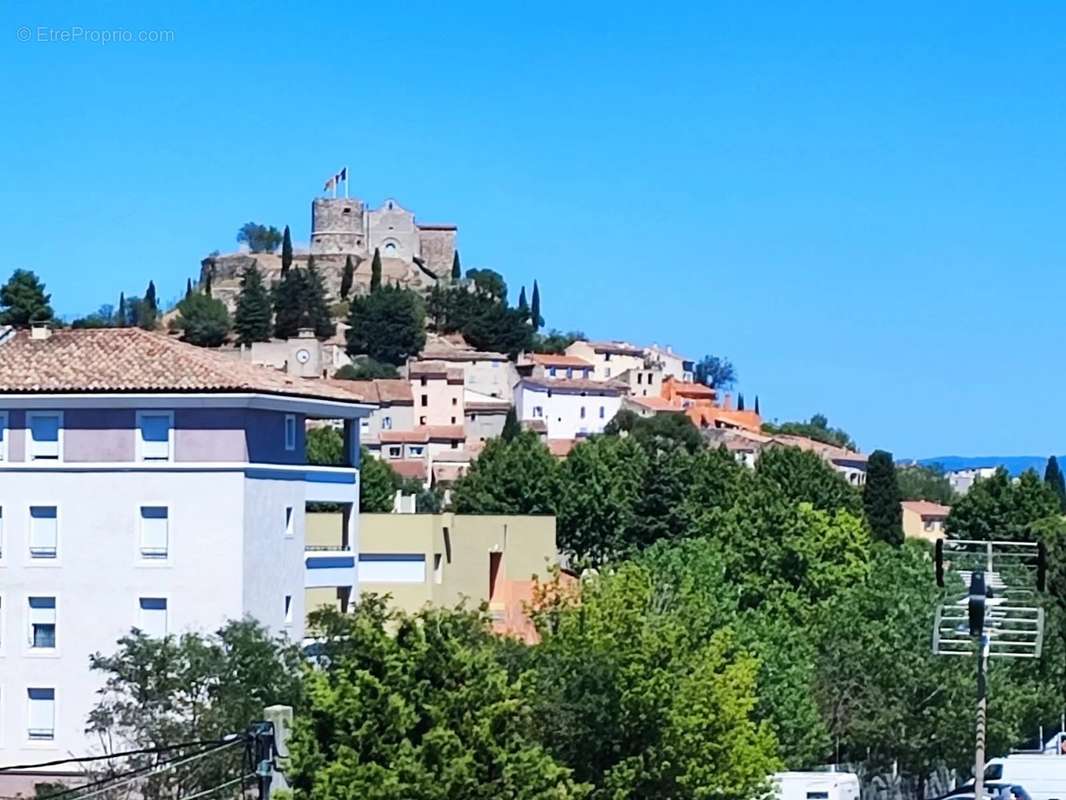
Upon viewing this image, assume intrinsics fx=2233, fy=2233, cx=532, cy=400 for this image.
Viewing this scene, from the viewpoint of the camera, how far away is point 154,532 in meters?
52.2

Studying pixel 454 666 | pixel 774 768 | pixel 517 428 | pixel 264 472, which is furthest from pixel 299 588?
pixel 517 428

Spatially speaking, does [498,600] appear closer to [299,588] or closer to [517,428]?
[299,588]

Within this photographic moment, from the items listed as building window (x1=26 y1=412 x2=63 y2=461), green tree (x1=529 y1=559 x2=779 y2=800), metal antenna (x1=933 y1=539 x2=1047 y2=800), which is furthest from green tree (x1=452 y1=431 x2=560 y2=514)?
green tree (x1=529 y1=559 x2=779 y2=800)

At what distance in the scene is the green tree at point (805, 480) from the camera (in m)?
105

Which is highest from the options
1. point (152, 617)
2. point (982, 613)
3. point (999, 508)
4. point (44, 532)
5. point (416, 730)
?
point (999, 508)

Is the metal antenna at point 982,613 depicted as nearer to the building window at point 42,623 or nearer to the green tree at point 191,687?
the green tree at point 191,687

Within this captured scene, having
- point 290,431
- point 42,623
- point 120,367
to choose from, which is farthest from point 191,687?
point 290,431

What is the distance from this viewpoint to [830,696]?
58.0 m

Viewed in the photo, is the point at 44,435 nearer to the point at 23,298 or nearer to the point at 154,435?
the point at 154,435

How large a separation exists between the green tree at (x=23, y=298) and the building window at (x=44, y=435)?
57.6 metres

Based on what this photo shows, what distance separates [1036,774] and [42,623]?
76.6 ft

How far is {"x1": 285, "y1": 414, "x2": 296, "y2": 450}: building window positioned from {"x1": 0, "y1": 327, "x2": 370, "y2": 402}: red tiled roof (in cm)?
69

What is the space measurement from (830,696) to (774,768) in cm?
1281

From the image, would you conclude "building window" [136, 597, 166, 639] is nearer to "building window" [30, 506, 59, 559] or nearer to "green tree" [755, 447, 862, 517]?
"building window" [30, 506, 59, 559]
